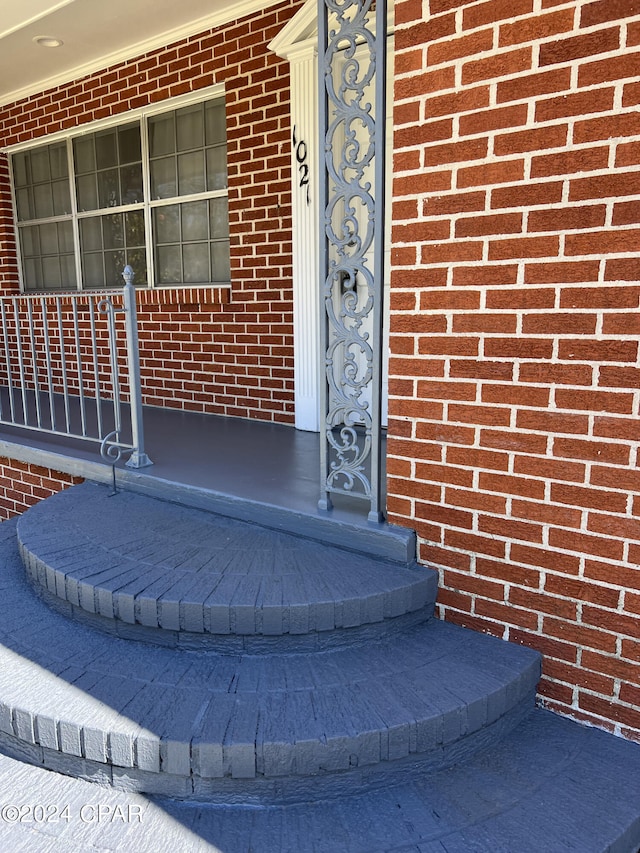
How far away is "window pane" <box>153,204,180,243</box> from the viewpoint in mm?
4918

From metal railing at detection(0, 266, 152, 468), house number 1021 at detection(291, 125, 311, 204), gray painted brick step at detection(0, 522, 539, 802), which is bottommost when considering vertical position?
gray painted brick step at detection(0, 522, 539, 802)

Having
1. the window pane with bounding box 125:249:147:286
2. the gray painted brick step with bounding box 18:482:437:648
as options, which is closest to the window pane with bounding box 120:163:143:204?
the window pane with bounding box 125:249:147:286

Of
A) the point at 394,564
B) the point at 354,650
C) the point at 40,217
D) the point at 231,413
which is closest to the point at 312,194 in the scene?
the point at 231,413

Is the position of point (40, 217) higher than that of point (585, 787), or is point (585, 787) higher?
point (40, 217)

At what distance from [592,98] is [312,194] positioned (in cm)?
235

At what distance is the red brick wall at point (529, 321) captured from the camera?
70.9 inches

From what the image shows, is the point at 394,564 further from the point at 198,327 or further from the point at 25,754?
the point at 198,327

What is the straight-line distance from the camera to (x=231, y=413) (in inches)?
187

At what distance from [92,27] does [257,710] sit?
4.66 meters

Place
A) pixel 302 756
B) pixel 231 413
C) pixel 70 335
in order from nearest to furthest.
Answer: pixel 302 756 → pixel 231 413 → pixel 70 335

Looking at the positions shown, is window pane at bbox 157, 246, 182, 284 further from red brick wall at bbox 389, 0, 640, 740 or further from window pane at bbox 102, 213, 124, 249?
red brick wall at bbox 389, 0, 640, 740

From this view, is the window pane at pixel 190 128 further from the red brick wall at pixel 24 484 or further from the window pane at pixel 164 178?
the red brick wall at pixel 24 484

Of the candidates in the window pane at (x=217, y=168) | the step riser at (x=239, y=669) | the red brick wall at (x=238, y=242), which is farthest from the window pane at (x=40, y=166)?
the step riser at (x=239, y=669)

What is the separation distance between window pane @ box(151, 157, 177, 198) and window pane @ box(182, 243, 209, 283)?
46 centimetres
